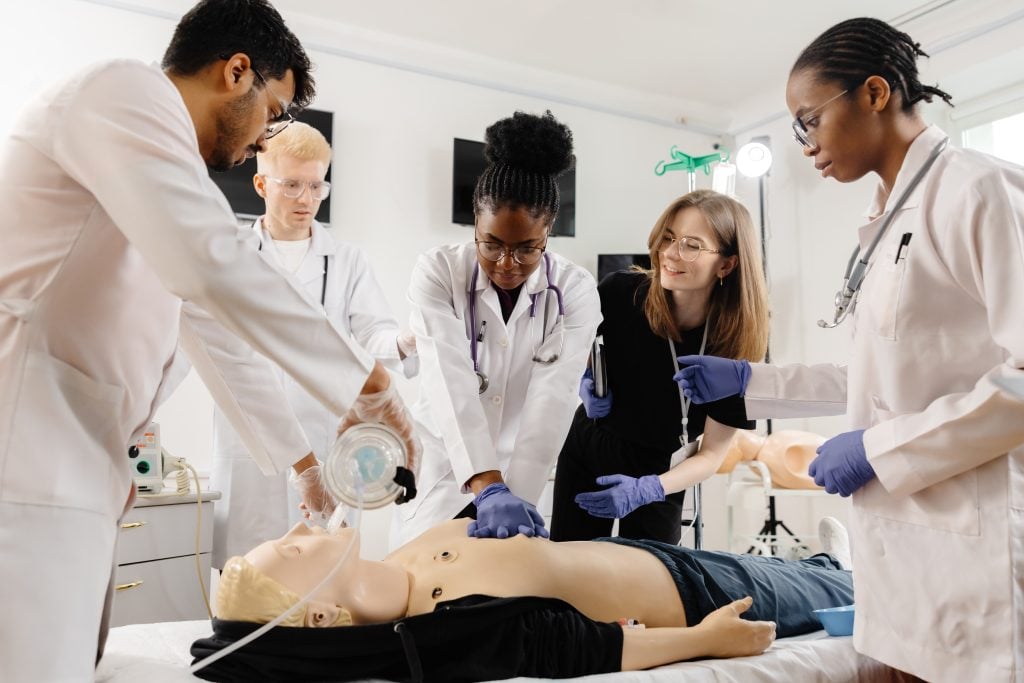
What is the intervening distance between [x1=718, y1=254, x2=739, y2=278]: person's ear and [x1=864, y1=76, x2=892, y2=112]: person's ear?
918 millimetres

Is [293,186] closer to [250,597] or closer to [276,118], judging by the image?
[276,118]

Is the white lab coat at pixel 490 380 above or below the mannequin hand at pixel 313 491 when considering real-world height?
above

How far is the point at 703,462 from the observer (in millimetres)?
2287

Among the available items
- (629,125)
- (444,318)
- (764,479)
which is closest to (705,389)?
(444,318)

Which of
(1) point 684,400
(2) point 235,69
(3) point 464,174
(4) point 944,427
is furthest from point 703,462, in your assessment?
(3) point 464,174

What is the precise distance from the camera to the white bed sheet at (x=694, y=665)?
4.33 ft

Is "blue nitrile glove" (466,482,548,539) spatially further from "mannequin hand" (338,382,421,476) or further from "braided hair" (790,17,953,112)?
"braided hair" (790,17,953,112)

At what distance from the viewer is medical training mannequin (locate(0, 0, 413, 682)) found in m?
0.93

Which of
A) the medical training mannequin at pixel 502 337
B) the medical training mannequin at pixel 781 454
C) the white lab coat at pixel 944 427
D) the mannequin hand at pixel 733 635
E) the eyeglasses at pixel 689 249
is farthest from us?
the medical training mannequin at pixel 781 454

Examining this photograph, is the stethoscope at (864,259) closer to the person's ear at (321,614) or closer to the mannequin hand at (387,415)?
the mannequin hand at (387,415)

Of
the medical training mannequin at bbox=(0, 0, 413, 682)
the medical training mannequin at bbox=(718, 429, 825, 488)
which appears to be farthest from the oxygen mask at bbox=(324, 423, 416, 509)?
the medical training mannequin at bbox=(718, 429, 825, 488)

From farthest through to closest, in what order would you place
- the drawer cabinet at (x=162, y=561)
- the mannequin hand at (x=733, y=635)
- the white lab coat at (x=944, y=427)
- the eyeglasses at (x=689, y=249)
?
1. the drawer cabinet at (x=162, y=561)
2. the eyeglasses at (x=689, y=249)
3. the mannequin hand at (x=733, y=635)
4. the white lab coat at (x=944, y=427)

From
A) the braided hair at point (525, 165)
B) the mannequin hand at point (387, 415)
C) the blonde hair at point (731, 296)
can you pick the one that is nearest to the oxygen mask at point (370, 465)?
the mannequin hand at point (387, 415)

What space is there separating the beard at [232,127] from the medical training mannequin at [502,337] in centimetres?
77
